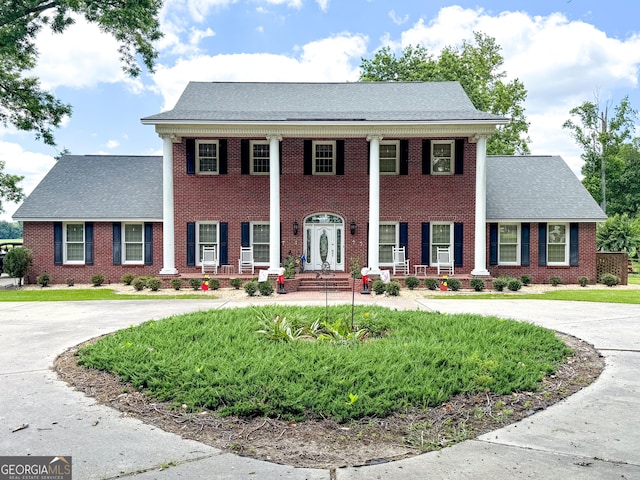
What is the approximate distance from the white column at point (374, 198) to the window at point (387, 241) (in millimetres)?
1435

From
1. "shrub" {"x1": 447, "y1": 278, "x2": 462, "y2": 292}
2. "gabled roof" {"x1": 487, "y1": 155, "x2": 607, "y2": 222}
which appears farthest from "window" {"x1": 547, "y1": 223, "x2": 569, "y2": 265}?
"shrub" {"x1": 447, "y1": 278, "x2": 462, "y2": 292}

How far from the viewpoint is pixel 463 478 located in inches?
129

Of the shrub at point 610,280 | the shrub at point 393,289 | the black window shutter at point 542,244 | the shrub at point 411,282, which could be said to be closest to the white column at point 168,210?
the shrub at point 393,289

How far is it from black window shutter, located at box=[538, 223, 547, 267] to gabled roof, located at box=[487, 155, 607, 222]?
0.43 m

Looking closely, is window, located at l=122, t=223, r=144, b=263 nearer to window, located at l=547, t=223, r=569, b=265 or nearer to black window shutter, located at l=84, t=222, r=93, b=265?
black window shutter, located at l=84, t=222, r=93, b=265

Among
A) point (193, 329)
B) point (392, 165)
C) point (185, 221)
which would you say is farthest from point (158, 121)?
point (193, 329)

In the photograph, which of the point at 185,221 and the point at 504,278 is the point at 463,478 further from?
the point at 185,221

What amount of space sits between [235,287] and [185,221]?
12.9ft

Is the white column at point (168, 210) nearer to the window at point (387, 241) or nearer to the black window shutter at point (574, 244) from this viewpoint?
the window at point (387, 241)

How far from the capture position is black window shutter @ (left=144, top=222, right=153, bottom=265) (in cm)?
1952

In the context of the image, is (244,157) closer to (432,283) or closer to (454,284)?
(432,283)

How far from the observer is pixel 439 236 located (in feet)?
63.3

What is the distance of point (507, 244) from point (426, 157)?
5030 millimetres

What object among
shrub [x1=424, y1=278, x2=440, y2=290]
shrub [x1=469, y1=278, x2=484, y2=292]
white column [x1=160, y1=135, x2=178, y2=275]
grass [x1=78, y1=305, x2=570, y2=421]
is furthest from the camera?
white column [x1=160, y1=135, x2=178, y2=275]
